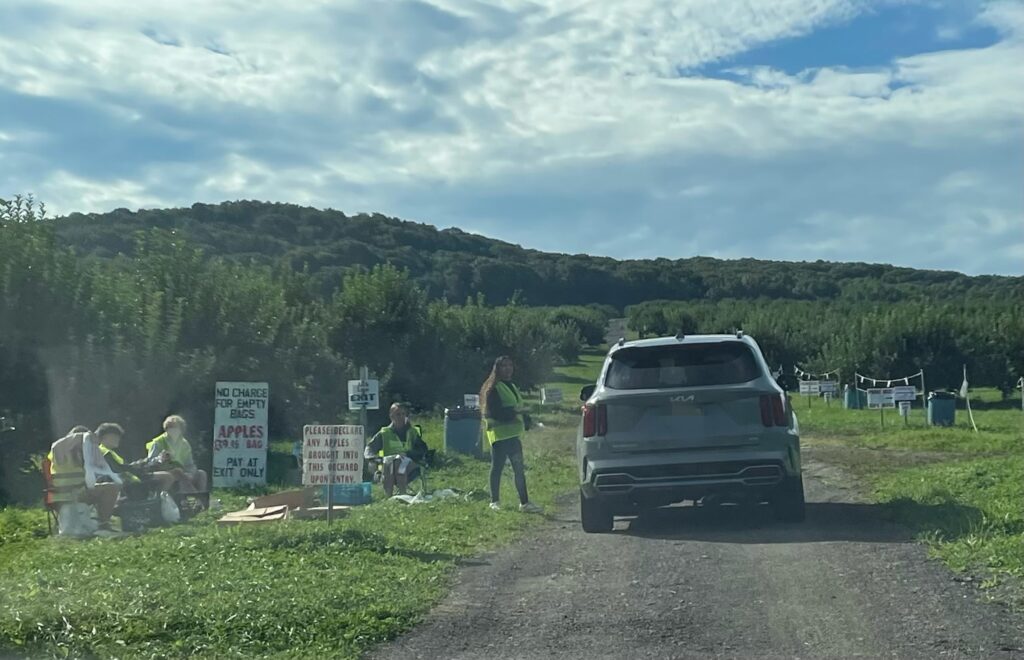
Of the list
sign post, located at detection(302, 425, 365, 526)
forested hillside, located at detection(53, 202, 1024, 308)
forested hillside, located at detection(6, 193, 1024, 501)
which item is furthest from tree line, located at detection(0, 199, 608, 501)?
forested hillside, located at detection(53, 202, 1024, 308)

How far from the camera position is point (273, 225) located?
72.8 meters

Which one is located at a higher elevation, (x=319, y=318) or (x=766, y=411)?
(x=319, y=318)

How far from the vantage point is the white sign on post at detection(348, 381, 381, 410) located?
18.1m

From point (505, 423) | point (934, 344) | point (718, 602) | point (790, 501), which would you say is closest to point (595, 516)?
point (790, 501)

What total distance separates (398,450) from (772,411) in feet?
25.7

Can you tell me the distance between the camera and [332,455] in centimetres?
1230

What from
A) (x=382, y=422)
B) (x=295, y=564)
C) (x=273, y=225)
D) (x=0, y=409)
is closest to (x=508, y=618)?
(x=295, y=564)

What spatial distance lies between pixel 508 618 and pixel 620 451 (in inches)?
150

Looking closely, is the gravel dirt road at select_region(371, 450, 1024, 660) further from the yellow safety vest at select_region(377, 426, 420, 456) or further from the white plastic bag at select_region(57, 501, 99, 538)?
the yellow safety vest at select_region(377, 426, 420, 456)

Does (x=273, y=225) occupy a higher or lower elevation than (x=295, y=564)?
higher

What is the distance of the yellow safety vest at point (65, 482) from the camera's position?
1204 centimetres

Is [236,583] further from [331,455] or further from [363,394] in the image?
[363,394]

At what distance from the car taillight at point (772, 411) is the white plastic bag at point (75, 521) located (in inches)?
262

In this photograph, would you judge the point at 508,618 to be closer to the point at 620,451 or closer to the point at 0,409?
the point at 620,451
